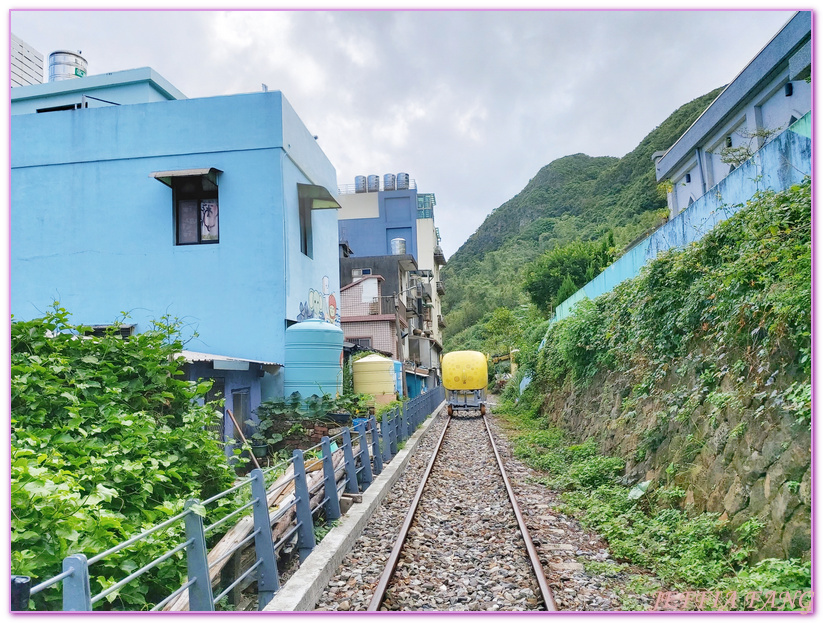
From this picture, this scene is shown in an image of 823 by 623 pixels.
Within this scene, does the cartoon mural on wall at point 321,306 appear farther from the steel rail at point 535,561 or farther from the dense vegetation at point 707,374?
the steel rail at point 535,561

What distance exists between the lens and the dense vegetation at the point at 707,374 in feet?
16.1

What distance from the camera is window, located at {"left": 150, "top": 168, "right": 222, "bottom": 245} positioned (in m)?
14.0

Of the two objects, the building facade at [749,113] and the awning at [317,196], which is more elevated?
the building facade at [749,113]

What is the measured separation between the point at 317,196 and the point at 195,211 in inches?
129

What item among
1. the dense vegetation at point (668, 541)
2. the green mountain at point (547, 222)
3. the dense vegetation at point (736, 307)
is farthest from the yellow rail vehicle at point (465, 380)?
the green mountain at point (547, 222)

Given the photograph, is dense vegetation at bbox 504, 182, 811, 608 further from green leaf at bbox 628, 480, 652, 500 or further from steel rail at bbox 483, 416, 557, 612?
steel rail at bbox 483, 416, 557, 612

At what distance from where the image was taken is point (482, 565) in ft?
19.3

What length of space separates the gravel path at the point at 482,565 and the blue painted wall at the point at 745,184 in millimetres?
4965

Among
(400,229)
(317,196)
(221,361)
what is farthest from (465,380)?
(400,229)

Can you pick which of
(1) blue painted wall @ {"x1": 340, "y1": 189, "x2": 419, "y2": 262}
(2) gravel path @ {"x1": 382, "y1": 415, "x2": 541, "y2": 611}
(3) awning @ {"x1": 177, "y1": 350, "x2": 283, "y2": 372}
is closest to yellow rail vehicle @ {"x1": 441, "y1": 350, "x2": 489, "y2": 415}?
(3) awning @ {"x1": 177, "y1": 350, "x2": 283, "y2": 372}

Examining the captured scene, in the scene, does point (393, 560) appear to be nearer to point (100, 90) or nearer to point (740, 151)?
point (100, 90)

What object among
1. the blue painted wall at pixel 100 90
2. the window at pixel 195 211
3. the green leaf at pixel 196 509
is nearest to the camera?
the green leaf at pixel 196 509

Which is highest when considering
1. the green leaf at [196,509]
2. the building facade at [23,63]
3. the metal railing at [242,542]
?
the building facade at [23,63]

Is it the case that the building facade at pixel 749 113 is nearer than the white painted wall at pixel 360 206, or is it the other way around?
the building facade at pixel 749 113
